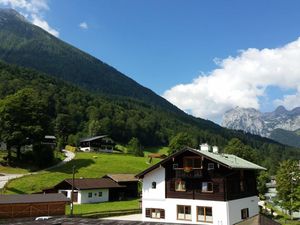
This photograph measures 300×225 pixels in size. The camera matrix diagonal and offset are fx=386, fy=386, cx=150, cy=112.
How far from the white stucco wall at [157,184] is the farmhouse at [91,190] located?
67.7 ft

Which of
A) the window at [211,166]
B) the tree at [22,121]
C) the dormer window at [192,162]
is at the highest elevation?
the tree at [22,121]

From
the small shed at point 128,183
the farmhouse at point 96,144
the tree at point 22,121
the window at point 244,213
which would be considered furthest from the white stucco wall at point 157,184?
the farmhouse at point 96,144

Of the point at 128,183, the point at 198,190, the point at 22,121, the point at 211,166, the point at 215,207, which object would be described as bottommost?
the point at 215,207

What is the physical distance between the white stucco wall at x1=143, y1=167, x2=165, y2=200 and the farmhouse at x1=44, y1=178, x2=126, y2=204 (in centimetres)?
2065

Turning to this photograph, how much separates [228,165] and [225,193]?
3.59m

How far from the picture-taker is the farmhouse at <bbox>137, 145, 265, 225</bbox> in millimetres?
47281

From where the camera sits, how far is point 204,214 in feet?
157

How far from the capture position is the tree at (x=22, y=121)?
92500 millimetres

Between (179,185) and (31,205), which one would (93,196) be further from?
(179,185)

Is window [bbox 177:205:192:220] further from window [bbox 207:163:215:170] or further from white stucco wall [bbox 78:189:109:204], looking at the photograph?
white stucco wall [bbox 78:189:109:204]

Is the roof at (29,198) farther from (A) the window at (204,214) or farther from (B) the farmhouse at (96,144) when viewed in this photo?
(B) the farmhouse at (96,144)

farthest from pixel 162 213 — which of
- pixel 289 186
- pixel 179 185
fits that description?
pixel 289 186

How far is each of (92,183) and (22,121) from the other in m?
30.4

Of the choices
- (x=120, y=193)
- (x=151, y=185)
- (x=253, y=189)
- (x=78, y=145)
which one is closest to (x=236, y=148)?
(x=120, y=193)
